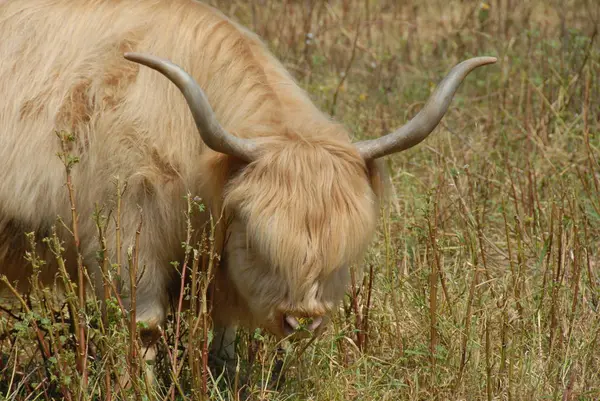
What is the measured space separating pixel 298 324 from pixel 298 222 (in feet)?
1.17

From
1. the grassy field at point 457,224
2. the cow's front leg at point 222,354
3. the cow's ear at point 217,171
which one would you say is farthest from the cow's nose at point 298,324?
the cow's front leg at point 222,354

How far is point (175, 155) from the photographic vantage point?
3863 mm

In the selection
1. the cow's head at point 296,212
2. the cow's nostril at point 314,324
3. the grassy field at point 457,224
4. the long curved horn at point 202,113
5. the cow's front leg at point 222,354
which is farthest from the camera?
the cow's front leg at point 222,354

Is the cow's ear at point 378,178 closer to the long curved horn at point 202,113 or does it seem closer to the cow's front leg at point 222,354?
the long curved horn at point 202,113

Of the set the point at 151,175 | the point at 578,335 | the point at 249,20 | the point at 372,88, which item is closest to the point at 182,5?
the point at 151,175

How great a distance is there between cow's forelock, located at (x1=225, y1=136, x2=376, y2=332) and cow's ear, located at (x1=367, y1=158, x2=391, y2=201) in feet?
0.50

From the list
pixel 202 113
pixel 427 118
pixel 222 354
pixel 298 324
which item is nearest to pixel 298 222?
pixel 298 324

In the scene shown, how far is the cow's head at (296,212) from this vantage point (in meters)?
3.57

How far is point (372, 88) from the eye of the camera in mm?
7203

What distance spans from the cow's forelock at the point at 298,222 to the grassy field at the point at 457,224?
1.25 ft

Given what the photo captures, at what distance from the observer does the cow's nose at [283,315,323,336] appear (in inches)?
142

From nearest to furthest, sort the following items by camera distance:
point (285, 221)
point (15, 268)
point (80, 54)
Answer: point (285, 221) → point (80, 54) → point (15, 268)

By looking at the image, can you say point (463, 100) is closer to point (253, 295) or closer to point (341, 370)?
point (341, 370)

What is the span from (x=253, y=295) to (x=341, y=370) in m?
0.80
